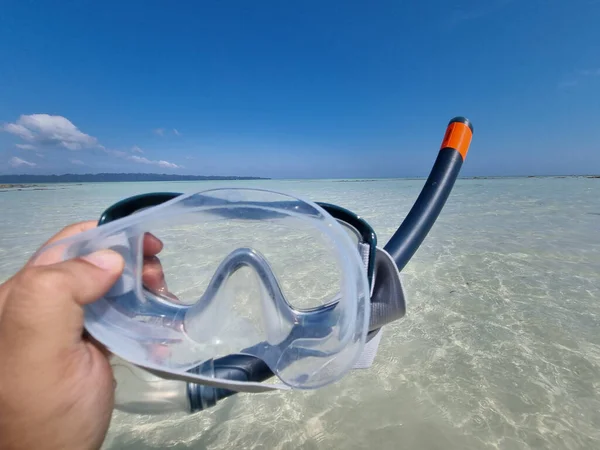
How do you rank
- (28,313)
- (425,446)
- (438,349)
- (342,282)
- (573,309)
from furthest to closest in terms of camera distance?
1. (573,309)
2. (438,349)
3. (425,446)
4. (342,282)
5. (28,313)

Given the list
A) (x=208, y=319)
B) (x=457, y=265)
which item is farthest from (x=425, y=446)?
(x=457, y=265)

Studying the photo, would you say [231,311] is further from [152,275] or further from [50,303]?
[50,303]

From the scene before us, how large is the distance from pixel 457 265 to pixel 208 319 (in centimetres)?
366

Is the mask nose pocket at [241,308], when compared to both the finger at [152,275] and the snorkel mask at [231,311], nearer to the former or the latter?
the snorkel mask at [231,311]

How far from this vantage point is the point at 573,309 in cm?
263

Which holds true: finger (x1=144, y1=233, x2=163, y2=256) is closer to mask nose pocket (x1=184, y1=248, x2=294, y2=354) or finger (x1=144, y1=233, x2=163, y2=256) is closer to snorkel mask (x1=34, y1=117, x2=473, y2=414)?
snorkel mask (x1=34, y1=117, x2=473, y2=414)

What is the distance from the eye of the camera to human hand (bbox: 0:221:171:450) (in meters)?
0.55

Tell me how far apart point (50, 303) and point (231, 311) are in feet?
2.06

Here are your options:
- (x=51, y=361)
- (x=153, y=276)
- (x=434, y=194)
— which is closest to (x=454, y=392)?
(x=434, y=194)

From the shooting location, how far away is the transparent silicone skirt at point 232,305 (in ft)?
2.68

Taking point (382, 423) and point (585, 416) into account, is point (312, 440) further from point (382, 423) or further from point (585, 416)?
point (585, 416)

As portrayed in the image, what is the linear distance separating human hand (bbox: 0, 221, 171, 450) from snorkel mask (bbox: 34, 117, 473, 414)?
0.26 feet

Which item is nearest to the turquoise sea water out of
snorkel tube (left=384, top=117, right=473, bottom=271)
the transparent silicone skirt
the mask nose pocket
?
the transparent silicone skirt

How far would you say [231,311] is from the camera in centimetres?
114
